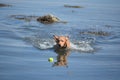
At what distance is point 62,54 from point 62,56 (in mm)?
452

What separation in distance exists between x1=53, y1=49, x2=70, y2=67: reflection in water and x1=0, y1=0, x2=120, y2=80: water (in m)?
0.09

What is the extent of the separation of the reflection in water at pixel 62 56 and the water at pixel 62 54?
92 millimetres

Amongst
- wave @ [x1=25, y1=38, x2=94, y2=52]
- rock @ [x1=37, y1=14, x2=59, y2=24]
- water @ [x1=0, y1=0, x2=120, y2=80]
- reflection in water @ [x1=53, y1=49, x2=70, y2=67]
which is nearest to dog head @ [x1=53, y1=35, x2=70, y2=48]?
reflection in water @ [x1=53, y1=49, x2=70, y2=67]

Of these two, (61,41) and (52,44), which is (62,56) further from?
(52,44)

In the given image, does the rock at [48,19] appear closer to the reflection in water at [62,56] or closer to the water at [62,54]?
the water at [62,54]

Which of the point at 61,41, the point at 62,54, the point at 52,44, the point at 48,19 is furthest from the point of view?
the point at 48,19

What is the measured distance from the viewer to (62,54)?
16250 mm

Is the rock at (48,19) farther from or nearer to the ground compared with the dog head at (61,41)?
farther from the ground

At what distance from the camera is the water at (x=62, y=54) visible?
1235 cm

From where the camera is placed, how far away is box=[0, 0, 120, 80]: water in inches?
486

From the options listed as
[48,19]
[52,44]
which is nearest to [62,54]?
[52,44]

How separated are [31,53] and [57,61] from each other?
166cm

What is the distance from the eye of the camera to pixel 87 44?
1894 centimetres

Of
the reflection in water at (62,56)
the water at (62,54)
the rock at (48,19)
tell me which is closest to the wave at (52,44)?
the water at (62,54)
